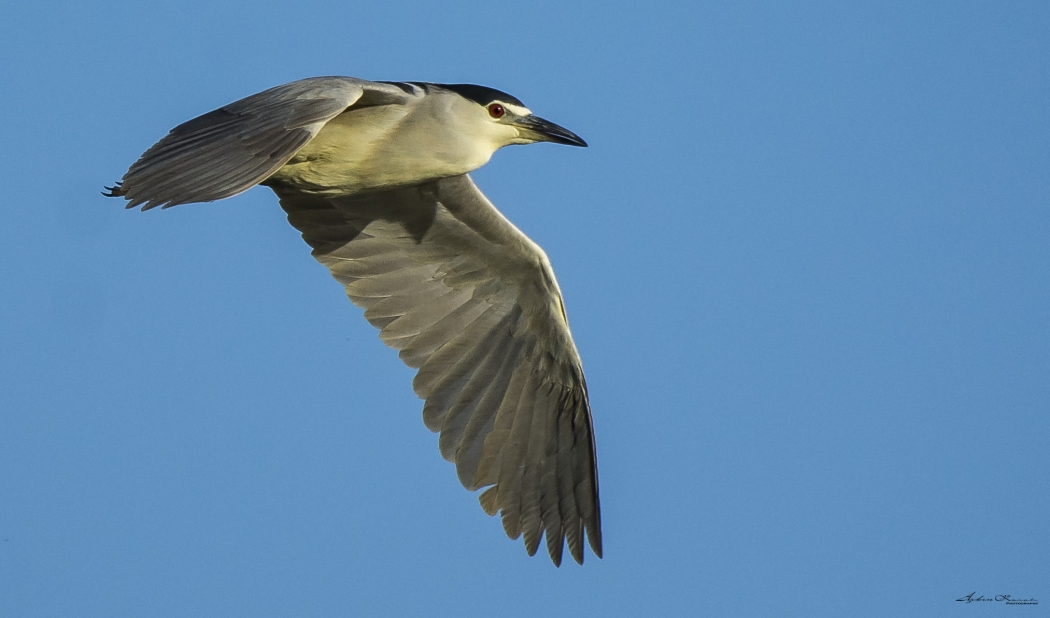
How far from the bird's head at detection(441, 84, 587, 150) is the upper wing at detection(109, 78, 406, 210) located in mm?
1030

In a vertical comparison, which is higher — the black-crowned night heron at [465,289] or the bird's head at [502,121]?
the bird's head at [502,121]

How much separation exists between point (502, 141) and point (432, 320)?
6.02 feet

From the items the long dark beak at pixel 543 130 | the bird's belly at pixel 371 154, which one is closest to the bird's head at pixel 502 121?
the long dark beak at pixel 543 130

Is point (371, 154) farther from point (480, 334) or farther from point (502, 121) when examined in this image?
point (480, 334)

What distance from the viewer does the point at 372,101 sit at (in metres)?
8.27

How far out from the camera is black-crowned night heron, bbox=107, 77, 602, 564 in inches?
331

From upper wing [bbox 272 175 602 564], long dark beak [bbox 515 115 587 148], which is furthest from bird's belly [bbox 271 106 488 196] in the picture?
upper wing [bbox 272 175 602 564]

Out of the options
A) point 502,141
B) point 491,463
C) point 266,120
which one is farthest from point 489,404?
point 266,120

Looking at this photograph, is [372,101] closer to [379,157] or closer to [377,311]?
[379,157]

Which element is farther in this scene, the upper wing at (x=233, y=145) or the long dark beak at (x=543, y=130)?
the long dark beak at (x=543, y=130)

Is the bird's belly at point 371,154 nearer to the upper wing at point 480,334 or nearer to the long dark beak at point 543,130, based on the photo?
the long dark beak at point 543,130

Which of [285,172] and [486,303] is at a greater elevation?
[285,172]

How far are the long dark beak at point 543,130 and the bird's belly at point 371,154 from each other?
45 centimetres

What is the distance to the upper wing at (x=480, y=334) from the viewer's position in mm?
9414
